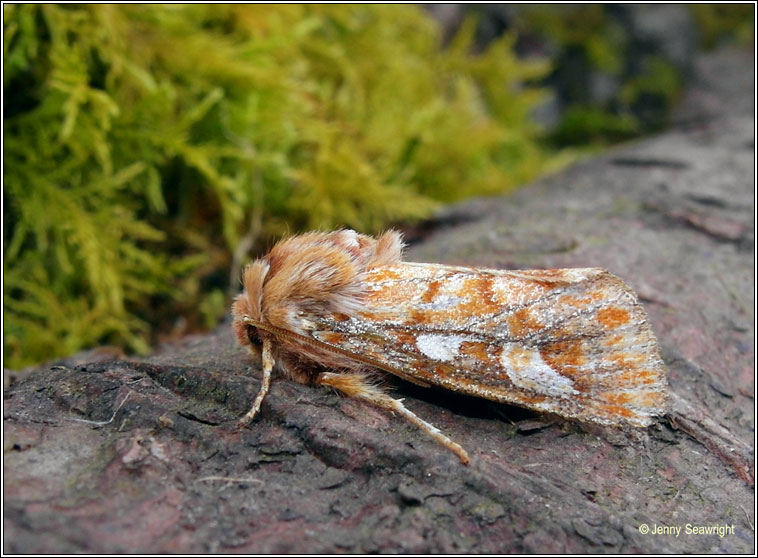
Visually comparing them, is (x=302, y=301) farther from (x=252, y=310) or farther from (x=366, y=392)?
(x=366, y=392)

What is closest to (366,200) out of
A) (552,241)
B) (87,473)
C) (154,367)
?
(552,241)

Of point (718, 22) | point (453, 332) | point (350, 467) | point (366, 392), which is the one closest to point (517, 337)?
point (453, 332)

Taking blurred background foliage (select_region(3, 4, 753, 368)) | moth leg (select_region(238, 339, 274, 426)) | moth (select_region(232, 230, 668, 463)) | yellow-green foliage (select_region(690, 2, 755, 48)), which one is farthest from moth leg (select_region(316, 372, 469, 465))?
yellow-green foliage (select_region(690, 2, 755, 48))

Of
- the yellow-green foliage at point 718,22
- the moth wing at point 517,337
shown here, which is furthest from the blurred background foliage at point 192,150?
the yellow-green foliage at point 718,22

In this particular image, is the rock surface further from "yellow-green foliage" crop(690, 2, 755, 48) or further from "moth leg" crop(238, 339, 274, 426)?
"yellow-green foliage" crop(690, 2, 755, 48)

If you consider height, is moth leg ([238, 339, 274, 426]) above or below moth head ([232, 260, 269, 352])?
below

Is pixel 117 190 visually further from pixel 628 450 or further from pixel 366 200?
pixel 628 450

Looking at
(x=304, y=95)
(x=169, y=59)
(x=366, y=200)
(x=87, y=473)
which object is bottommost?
(x=366, y=200)

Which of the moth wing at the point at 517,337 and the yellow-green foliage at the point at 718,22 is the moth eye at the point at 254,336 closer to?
the moth wing at the point at 517,337
